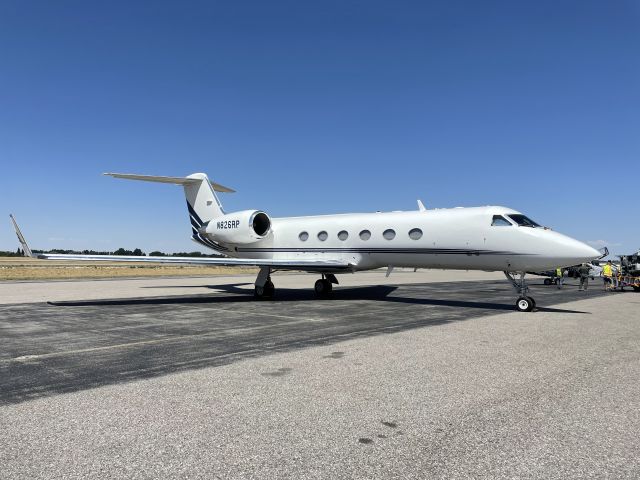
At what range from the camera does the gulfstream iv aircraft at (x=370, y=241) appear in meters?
12.6

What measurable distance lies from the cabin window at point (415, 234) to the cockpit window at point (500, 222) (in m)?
2.33

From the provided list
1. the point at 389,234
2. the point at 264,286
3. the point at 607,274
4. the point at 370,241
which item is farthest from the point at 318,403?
the point at 607,274

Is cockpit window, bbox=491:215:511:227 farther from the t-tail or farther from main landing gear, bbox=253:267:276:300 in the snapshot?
the t-tail

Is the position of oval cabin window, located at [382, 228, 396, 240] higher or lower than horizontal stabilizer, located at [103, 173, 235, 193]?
lower

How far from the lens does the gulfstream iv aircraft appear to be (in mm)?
12617

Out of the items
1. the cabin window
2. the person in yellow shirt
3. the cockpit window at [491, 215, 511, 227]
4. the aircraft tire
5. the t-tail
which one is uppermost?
the t-tail

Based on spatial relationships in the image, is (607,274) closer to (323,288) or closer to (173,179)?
(323,288)

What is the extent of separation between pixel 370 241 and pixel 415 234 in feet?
5.75

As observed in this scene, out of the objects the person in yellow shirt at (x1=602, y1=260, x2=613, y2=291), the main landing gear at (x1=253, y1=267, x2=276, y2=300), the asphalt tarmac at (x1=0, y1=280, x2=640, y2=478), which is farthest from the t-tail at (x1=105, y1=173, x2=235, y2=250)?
the person in yellow shirt at (x1=602, y1=260, x2=613, y2=291)

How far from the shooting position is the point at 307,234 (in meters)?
17.8

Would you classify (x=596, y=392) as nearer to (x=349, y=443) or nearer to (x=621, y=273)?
(x=349, y=443)

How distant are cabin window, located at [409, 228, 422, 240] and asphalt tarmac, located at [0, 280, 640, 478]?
584 centimetres

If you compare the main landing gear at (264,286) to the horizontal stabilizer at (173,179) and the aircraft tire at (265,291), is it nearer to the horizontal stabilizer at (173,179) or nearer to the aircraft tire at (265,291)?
the aircraft tire at (265,291)

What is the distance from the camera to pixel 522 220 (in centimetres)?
1301
